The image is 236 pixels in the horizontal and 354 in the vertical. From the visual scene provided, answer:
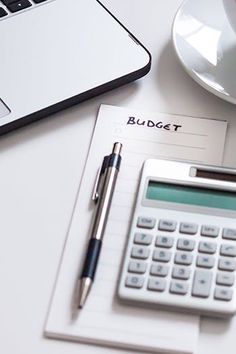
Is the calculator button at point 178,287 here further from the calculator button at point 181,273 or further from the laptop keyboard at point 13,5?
the laptop keyboard at point 13,5

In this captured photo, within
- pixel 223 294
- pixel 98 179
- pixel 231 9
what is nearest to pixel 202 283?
pixel 223 294

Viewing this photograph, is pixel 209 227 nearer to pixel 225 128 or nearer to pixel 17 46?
pixel 225 128

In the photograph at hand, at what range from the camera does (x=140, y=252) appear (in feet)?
1.52

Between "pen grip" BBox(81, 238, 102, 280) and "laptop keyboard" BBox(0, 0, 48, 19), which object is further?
"laptop keyboard" BBox(0, 0, 48, 19)

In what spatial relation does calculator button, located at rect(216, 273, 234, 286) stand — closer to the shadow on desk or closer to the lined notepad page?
the lined notepad page

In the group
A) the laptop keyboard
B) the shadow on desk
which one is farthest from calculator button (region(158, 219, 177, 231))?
the laptop keyboard

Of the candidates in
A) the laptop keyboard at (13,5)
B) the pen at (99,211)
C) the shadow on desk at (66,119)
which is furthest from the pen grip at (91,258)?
the laptop keyboard at (13,5)

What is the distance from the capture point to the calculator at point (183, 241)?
443mm

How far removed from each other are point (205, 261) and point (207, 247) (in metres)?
0.01

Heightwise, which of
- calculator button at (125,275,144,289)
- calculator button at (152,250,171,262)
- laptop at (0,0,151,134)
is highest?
laptop at (0,0,151,134)

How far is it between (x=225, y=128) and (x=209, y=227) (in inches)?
4.0

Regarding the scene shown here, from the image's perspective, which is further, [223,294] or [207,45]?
[207,45]

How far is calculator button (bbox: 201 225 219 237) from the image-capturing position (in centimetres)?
47

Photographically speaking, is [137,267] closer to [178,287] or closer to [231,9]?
[178,287]
